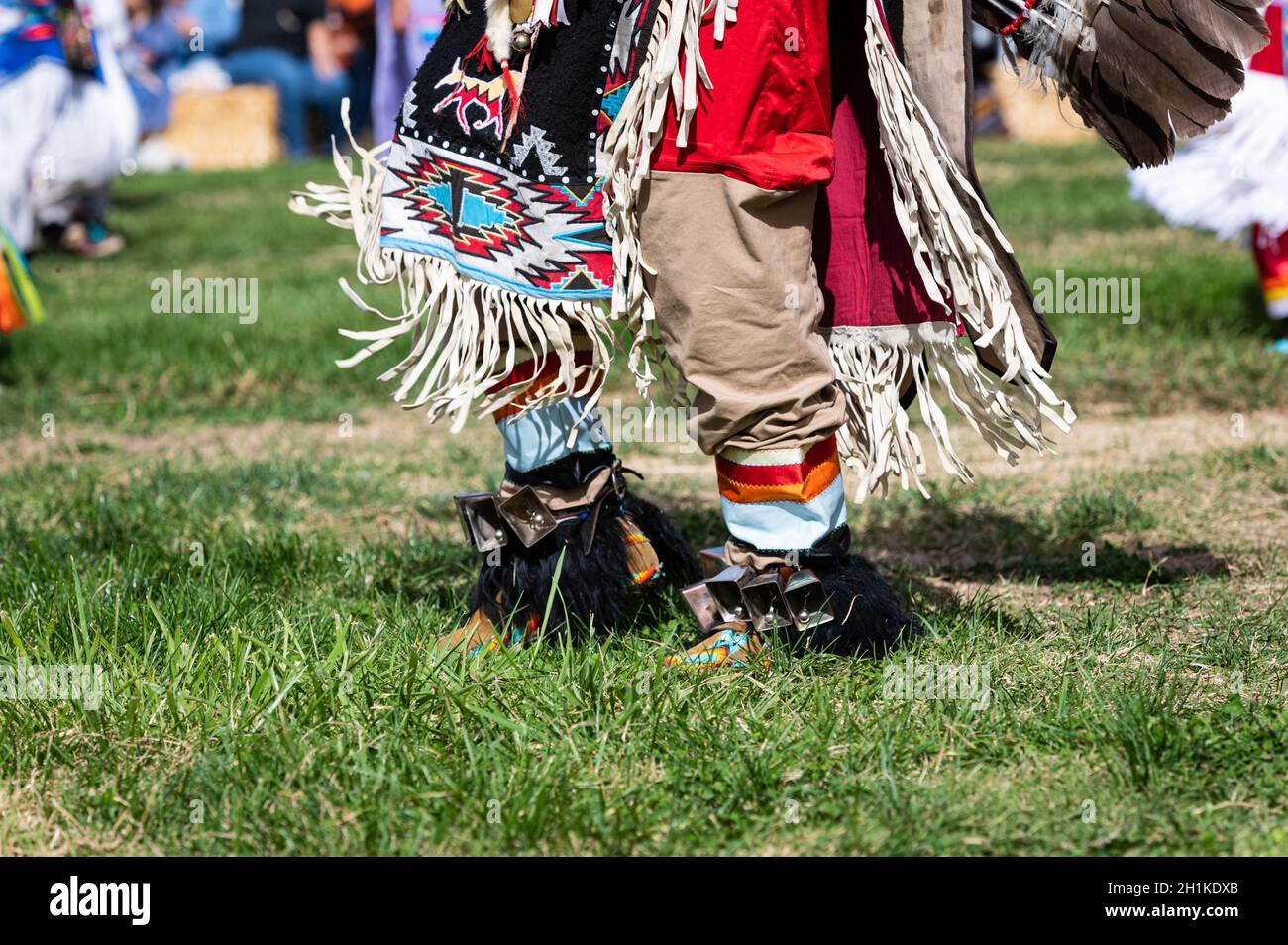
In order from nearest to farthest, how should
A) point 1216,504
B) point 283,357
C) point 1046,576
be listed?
point 1046,576, point 1216,504, point 283,357

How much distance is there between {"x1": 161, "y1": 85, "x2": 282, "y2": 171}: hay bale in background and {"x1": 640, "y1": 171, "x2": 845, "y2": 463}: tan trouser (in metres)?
14.8

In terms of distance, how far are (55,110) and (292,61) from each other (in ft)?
28.4

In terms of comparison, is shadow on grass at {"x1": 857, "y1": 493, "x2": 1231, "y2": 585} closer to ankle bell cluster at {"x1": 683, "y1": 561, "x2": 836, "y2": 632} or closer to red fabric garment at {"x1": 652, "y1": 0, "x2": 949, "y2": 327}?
ankle bell cluster at {"x1": 683, "y1": 561, "x2": 836, "y2": 632}

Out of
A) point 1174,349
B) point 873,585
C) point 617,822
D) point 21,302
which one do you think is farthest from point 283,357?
point 617,822

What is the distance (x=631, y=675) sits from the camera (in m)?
2.30

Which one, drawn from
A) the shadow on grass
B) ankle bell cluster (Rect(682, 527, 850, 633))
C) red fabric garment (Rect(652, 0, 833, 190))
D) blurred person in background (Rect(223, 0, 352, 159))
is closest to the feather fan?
red fabric garment (Rect(652, 0, 833, 190))

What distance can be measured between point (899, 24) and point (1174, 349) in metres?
3.09

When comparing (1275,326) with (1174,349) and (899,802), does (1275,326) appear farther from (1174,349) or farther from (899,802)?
(899,802)

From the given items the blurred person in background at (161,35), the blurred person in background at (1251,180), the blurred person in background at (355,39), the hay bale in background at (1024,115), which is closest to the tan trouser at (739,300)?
the blurred person in background at (1251,180)

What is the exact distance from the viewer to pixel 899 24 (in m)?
2.29

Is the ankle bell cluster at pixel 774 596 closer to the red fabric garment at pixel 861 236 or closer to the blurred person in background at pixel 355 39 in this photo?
the red fabric garment at pixel 861 236

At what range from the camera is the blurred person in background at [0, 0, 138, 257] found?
7.17m

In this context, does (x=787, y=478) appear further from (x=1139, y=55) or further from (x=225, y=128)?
(x=225, y=128)

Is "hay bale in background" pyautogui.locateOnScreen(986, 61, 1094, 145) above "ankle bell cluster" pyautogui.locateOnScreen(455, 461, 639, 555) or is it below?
above
